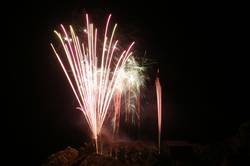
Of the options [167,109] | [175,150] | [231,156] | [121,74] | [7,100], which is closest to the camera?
[231,156]

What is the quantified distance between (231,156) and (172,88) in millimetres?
15707

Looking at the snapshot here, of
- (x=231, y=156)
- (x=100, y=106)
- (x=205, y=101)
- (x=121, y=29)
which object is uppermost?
(x=121, y=29)

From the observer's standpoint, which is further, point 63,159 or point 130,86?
point 130,86

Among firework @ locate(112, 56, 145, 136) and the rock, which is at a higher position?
firework @ locate(112, 56, 145, 136)

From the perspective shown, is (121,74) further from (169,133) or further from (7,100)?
(7,100)

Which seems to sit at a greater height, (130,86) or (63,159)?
(130,86)

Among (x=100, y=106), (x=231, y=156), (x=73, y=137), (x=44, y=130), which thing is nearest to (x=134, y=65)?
(x=100, y=106)

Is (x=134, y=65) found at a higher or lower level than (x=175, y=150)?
higher

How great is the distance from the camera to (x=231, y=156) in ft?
46.8

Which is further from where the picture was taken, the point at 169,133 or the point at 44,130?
the point at 44,130

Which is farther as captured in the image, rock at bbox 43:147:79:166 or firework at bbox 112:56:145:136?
firework at bbox 112:56:145:136

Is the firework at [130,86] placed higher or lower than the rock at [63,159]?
higher

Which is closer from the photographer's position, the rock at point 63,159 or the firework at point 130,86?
the rock at point 63,159

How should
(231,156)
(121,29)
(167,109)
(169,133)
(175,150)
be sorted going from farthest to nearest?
(167,109)
(169,133)
(121,29)
(175,150)
(231,156)
